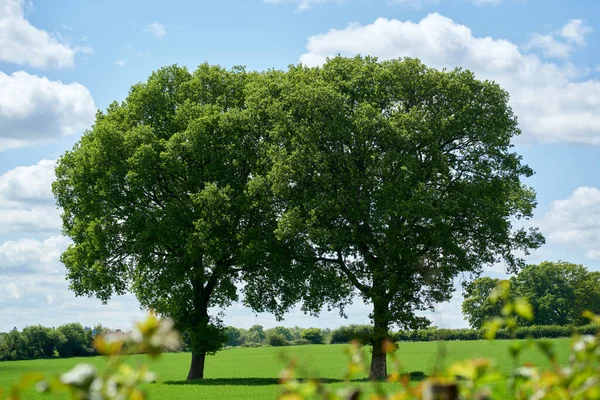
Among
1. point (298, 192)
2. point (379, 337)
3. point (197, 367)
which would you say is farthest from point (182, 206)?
point (379, 337)

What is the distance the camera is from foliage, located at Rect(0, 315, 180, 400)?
7.81ft

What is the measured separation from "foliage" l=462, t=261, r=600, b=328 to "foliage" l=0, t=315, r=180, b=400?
9986 cm

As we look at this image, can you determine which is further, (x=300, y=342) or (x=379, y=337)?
(x=300, y=342)

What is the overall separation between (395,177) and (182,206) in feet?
35.6

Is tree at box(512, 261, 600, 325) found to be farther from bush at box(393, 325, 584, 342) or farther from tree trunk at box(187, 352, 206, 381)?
tree trunk at box(187, 352, 206, 381)

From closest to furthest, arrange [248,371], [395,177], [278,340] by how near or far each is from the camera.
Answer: [395,177]
[248,371]
[278,340]

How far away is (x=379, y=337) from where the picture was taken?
107ft

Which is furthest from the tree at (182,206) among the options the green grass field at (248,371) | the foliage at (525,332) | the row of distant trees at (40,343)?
the foliage at (525,332)

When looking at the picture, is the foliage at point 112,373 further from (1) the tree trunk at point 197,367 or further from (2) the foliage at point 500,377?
(1) the tree trunk at point 197,367

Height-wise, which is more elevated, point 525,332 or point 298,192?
point 298,192

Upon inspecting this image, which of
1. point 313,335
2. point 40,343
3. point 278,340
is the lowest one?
point 40,343

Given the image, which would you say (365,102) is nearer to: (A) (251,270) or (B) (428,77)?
(B) (428,77)

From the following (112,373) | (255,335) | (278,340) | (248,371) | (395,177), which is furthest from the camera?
(255,335)

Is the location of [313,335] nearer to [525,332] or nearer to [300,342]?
[300,342]
